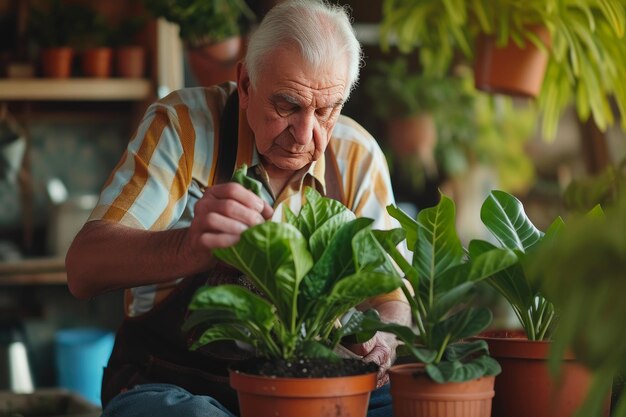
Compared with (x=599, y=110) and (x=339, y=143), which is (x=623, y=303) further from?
(x=599, y=110)

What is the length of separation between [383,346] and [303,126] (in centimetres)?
45

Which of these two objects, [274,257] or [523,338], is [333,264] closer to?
[274,257]

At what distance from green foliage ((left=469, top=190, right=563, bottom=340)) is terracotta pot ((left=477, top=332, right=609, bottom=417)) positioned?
5 cm

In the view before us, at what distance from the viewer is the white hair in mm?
1914

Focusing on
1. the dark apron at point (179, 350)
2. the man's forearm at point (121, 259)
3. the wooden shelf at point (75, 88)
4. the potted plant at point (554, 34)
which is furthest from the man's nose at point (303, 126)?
the wooden shelf at point (75, 88)

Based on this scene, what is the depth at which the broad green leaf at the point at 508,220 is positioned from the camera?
5.35 ft

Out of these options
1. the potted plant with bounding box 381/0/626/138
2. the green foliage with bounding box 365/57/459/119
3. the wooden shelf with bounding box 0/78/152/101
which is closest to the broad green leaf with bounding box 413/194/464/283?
the potted plant with bounding box 381/0/626/138

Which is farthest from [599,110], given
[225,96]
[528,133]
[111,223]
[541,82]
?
[528,133]

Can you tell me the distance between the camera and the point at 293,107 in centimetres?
196

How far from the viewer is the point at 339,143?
88.7 inches

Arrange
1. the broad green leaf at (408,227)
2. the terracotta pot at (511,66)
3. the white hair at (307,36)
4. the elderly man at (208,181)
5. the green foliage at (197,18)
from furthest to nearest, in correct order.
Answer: the green foliage at (197,18) < the terracotta pot at (511,66) < the white hair at (307,36) < the elderly man at (208,181) < the broad green leaf at (408,227)

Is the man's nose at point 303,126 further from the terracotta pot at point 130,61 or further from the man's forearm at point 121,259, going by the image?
the terracotta pot at point 130,61

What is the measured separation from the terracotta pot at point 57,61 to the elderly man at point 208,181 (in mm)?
2409

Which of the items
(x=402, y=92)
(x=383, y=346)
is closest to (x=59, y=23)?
(x=402, y=92)
